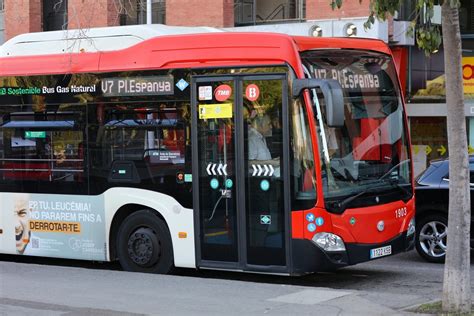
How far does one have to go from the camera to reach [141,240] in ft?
37.2

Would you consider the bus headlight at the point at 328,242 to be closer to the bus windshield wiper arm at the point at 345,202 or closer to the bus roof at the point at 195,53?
the bus windshield wiper arm at the point at 345,202

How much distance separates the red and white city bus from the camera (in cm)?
998

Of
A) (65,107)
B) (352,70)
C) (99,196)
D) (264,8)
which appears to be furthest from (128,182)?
(264,8)

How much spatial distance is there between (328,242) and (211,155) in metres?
1.91

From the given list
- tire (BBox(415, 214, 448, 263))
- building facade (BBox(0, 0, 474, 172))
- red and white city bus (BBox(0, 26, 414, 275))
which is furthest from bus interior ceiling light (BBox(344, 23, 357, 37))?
red and white city bus (BBox(0, 26, 414, 275))

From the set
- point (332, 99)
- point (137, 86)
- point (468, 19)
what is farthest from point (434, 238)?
point (468, 19)

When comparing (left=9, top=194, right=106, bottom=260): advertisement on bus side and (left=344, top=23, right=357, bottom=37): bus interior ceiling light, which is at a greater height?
(left=344, top=23, right=357, bottom=37): bus interior ceiling light

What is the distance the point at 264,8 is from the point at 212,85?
47.5 feet

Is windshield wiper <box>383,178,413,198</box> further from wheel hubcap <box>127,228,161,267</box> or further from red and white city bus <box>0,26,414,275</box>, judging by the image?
wheel hubcap <box>127,228,161,267</box>

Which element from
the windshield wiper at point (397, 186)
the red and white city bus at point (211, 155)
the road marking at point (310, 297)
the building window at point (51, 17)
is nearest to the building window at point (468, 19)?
the red and white city bus at point (211, 155)

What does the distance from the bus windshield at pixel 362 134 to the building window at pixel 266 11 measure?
42.5 feet

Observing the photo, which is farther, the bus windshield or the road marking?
the bus windshield

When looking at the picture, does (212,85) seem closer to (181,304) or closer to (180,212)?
(180,212)

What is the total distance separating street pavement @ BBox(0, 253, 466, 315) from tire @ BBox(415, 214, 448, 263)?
102 cm
